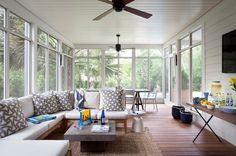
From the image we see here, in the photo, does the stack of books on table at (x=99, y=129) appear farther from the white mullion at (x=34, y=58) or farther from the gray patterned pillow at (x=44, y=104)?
the white mullion at (x=34, y=58)

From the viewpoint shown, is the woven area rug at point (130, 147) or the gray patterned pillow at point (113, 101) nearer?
the woven area rug at point (130, 147)

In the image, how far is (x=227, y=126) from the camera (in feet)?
11.7

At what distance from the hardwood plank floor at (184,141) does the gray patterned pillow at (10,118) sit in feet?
7.71

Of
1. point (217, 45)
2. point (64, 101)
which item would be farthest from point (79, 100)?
point (217, 45)

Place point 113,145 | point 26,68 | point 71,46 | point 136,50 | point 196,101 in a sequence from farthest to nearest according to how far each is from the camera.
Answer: point 136,50 → point 71,46 → point 26,68 → point 196,101 → point 113,145

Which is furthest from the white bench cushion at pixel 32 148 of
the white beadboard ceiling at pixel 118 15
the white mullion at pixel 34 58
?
the white beadboard ceiling at pixel 118 15

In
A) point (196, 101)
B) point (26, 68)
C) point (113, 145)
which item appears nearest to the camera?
point (113, 145)

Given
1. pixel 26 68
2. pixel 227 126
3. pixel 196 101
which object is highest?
pixel 26 68

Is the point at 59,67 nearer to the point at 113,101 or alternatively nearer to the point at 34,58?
the point at 34,58

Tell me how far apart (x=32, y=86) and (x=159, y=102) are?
19.1ft

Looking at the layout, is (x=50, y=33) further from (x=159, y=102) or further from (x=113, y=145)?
(x=159, y=102)

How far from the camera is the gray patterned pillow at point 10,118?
2.50 metres

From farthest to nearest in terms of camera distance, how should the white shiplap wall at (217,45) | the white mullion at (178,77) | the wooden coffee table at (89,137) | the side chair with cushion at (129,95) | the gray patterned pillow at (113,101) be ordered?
the side chair with cushion at (129,95)
the white mullion at (178,77)
the gray patterned pillow at (113,101)
the white shiplap wall at (217,45)
the wooden coffee table at (89,137)

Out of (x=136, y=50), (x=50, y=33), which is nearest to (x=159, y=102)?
(x=136, y=50)
